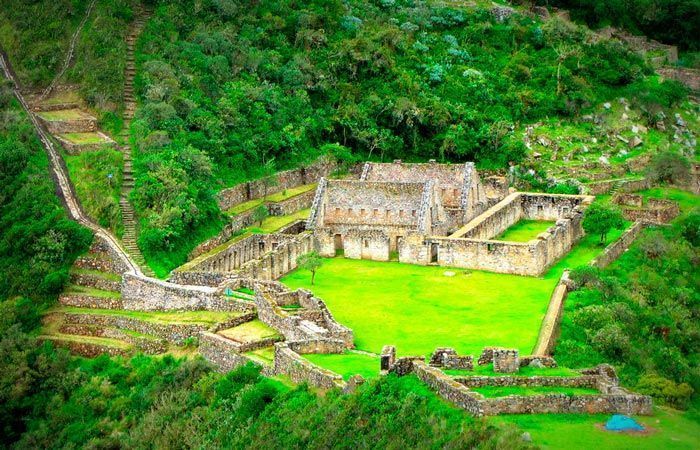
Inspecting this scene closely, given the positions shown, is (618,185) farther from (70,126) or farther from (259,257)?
(70,126)

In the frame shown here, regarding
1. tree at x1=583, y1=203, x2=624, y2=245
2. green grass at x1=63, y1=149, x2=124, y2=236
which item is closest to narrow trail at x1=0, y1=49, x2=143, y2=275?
green grass at x1=63, y1=149, x2=124, y2=236

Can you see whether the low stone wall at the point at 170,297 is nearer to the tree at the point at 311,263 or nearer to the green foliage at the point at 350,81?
the tree at the point at 311,263

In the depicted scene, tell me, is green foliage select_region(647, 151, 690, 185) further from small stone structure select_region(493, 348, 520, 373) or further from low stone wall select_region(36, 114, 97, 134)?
small stone structure select_region(493, 348, 520, 373)

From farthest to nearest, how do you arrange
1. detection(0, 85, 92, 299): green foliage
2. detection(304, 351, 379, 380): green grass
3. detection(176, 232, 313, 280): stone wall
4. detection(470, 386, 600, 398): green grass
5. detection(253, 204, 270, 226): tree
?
detection(253, 204, 270, 226): tree
detection(176, 232, 313, 280): stone wall
detection(0, 85, 92, 299): green foliage
detection(304, 351, 379, 380): green grass
detection(470, 386, 600, 398): green grass

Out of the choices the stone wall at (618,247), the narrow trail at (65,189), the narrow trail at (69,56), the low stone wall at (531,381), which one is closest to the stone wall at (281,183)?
the narrow trail at (65,189)

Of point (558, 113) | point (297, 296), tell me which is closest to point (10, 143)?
point (297, 296)

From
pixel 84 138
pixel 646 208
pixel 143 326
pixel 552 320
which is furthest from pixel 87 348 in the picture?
pixel 646 208
